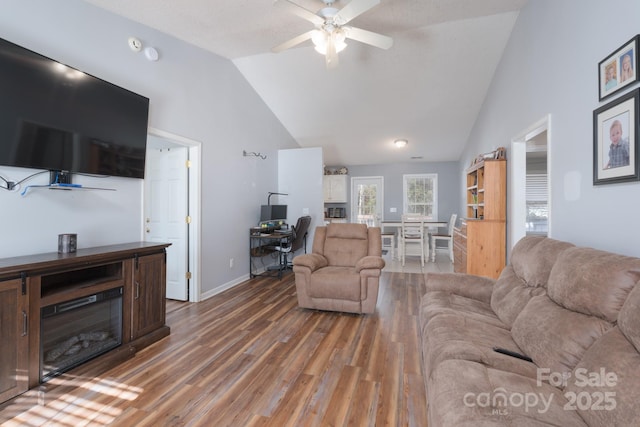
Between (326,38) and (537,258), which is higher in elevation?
(326,38)

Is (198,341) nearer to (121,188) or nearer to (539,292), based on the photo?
(121,188)

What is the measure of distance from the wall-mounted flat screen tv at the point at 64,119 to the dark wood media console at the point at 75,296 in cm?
70

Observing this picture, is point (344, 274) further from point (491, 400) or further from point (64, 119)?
point (64, 119)

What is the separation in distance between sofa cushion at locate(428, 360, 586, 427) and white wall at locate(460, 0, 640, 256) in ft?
3.72

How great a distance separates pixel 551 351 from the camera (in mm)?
1323

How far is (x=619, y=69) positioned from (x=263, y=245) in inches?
183

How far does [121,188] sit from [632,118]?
12.4 ft

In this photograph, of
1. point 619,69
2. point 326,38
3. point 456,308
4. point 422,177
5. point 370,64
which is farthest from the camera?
point 422,177

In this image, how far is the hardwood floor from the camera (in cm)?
163

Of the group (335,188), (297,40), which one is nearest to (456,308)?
(297,40)

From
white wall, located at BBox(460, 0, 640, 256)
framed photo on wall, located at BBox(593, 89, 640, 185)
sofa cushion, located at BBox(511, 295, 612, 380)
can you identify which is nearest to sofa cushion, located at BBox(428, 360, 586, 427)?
sofa cushion, located at BBox(511, 295, 612, 380)

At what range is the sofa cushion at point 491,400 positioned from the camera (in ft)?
3.23

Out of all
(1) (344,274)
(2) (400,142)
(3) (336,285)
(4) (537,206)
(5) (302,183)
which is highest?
(2) (400,142)

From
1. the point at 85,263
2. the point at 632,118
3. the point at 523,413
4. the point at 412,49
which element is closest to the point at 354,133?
the point at 412,49
